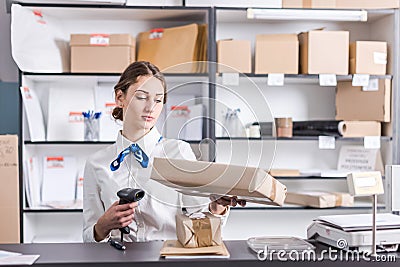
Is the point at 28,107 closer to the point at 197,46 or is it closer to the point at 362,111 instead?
the point at 197,46

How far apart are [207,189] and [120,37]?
1899 millimetres

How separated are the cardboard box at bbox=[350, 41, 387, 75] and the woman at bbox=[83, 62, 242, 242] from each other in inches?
64.3

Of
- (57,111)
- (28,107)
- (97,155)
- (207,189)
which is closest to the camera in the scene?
(207,189)

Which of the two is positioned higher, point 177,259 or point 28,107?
point 28,107

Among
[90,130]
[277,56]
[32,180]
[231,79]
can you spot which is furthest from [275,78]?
[231,79]

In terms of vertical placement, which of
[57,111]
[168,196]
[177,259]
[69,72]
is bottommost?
[177,259]

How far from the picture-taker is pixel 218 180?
1604 millimetres

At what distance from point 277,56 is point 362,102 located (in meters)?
0.58

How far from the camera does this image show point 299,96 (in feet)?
12.2

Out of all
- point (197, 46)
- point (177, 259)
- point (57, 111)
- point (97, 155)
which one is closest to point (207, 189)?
point (177, 259)

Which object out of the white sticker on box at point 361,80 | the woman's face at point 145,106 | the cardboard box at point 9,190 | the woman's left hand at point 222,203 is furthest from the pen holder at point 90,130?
the woman's left hand at point 222,203

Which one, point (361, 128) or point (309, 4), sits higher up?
point (309, 4)

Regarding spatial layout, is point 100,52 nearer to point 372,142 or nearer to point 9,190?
point 9,190

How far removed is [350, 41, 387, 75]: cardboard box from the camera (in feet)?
11.1
